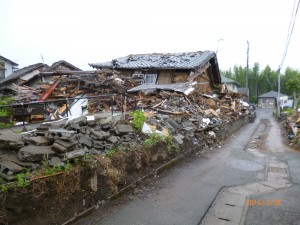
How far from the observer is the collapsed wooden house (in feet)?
62.7

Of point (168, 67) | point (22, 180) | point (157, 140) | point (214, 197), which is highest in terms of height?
point (168, 67)

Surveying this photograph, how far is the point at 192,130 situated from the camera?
443 inches

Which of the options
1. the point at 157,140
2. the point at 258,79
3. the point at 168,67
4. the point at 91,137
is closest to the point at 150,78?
the point at 168,67

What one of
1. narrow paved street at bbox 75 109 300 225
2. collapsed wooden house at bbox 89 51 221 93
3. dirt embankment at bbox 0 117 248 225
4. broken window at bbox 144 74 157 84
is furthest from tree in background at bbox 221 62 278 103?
dirt embankment at bbox 0 117 248 225

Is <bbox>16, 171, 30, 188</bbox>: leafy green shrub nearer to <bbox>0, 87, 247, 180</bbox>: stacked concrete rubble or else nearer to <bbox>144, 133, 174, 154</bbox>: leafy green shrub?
<bbox>0, 87, 247, 180</bbox>: stacked concrete rubble

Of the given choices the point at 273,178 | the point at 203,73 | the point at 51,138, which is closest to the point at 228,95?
the point at 203,73

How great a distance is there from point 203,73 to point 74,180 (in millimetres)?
18979

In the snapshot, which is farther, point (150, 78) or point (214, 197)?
point (150, 78)

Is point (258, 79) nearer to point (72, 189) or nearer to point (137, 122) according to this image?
point (137, 122)

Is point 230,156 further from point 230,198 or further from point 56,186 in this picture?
point 56,186

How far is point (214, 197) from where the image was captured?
6203 millimetres

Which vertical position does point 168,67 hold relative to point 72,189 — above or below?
above

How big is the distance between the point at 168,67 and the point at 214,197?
14056 mm

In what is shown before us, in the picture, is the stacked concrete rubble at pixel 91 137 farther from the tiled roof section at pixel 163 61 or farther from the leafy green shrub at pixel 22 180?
the tiled roof section at pixel 163 61
